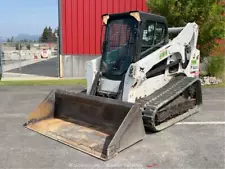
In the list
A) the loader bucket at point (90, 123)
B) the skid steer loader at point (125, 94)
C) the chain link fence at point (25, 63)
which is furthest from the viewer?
the chain link fence at point (25, 63)

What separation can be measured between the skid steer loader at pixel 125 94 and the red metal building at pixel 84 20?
8033mm

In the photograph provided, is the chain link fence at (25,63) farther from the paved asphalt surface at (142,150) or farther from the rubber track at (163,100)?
the paved asphalt surface at (142,150)

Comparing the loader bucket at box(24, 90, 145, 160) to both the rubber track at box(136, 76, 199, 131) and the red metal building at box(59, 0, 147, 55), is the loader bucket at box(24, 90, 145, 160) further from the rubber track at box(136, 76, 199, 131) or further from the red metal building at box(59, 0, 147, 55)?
the red metal building at box(59, 0, 147, 55)

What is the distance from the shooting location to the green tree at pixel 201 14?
10.7 meters

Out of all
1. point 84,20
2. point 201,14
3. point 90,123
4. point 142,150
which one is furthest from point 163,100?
point 84,20

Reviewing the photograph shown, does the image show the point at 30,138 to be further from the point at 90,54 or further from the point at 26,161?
the point at 90,54

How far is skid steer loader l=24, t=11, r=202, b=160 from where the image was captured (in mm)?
4961

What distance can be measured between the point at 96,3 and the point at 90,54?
2.64m

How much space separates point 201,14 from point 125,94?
23.0 ft

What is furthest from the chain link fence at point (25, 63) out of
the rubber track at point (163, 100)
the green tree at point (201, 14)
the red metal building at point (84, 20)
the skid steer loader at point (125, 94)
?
the rubber track at point (163, 100)

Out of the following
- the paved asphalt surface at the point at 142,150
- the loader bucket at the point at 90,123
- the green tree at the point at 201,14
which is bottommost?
the paved asphalt surface at the point at 142,150

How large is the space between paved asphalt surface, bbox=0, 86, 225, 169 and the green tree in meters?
5.26

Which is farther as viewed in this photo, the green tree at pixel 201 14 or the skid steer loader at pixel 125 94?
the green tree at pixel 201 14

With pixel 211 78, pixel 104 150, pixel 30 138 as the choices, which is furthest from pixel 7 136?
pixel 211 78
